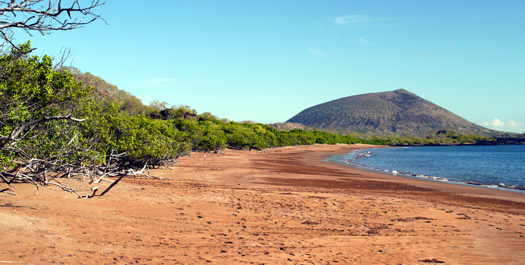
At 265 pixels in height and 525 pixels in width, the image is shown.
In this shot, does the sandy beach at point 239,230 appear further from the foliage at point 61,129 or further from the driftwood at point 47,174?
the foliage at point 61,129

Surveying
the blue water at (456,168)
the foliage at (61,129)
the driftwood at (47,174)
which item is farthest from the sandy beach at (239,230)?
the blue water at (456,168)

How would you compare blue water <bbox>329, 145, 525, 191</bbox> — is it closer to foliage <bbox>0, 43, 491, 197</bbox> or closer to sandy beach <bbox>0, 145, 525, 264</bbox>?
sandy beach <bbox>0, 145, 525, 264</bbox>

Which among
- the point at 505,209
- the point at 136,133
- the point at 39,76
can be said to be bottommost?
the point at 505,209

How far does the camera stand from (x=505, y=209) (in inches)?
548

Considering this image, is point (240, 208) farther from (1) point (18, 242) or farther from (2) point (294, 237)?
(1) point (18, 242)

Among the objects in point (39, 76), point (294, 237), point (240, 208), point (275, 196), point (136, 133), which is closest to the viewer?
point (294, 237)

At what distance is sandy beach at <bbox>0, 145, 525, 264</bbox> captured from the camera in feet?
21.7

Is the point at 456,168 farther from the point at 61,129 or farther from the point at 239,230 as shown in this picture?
the point at 61,129

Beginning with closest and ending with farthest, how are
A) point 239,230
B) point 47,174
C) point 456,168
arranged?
point 239,230 < point 47,174 < point 456,168

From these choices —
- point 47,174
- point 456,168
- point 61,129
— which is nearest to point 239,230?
point 61,129

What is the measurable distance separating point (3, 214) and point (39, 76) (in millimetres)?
4001

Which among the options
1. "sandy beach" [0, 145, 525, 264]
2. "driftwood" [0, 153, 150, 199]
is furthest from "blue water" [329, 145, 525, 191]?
"driftwood" [0, 153, 150, 199]

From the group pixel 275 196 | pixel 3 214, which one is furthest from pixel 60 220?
pixel 275 196

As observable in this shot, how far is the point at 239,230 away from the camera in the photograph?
877 centimetres
